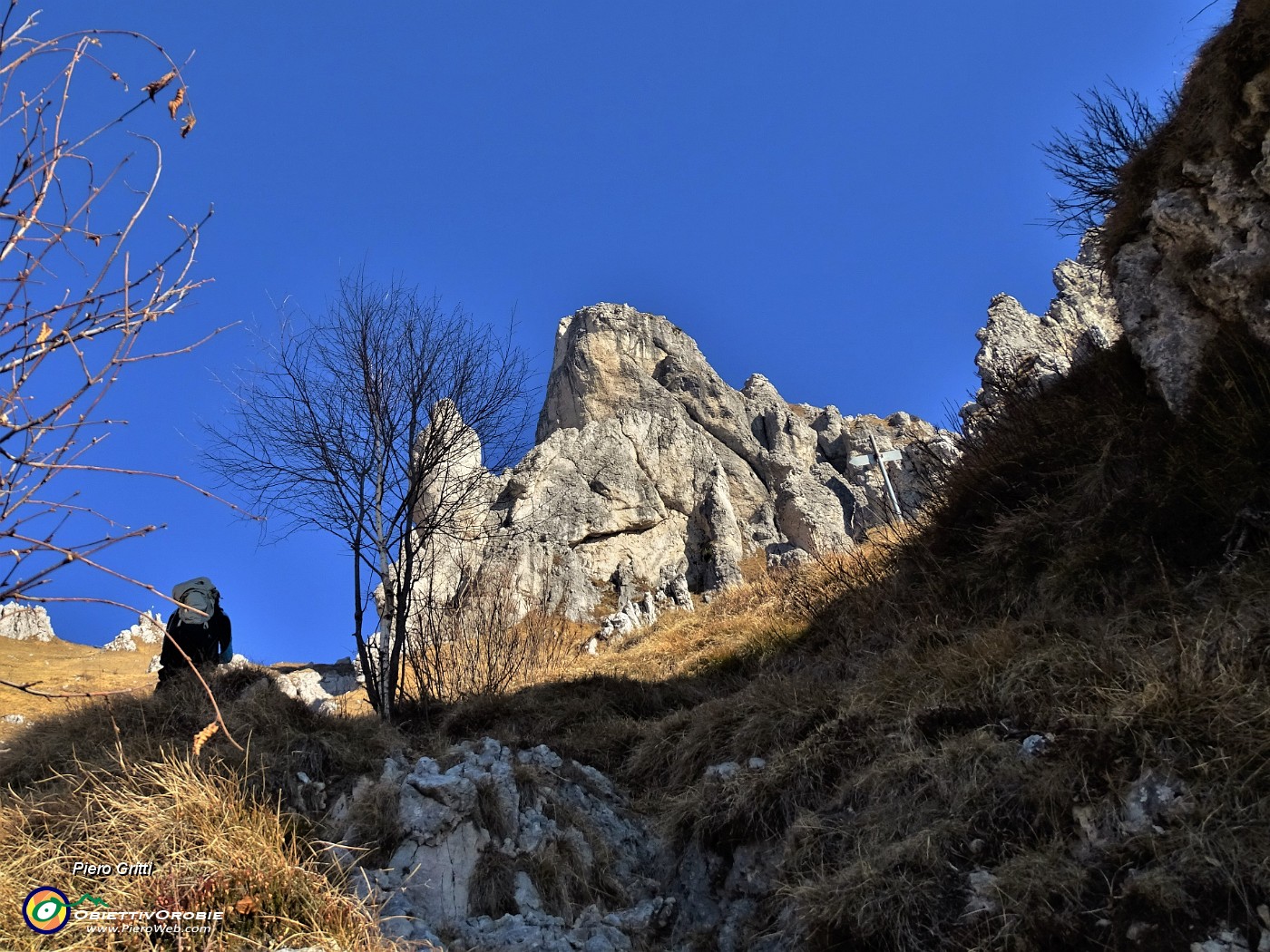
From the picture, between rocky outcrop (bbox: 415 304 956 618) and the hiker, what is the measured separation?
11753mm

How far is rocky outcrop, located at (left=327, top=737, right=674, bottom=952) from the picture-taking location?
11.3 ft

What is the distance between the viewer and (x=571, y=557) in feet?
90.4

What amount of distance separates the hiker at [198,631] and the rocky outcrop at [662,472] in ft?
38.6

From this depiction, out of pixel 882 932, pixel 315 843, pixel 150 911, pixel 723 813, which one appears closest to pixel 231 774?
pixel 315 843

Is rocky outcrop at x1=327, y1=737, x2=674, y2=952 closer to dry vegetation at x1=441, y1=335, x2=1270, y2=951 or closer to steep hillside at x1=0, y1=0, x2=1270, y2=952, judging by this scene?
steep hillside at x1=0, y1=0, x2=1270, y2=952

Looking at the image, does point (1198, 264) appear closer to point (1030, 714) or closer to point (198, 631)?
point (1030, 714)

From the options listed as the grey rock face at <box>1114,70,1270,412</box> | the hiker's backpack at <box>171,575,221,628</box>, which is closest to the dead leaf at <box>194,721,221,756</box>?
the grey rock face at <box>1114,70,1270,412</box>

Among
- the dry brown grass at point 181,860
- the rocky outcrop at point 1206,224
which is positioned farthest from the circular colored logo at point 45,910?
the rocky outcrop at point 1206,224

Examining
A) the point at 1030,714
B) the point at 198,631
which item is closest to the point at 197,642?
the point at 198,631

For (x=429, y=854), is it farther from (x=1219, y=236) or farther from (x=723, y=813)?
(x=1219, y=236)

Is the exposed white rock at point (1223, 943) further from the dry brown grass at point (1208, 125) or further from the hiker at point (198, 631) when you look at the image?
the hiker at point (198, 631)

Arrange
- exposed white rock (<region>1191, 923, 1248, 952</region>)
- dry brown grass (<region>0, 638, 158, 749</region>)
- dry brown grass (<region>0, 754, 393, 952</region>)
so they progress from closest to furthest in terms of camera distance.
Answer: exposed white rock (<region>1191, 923, 1248, 952</region>), dry brown grass (<region>0, 754, 393, 952</region>), dry brown grass (<region>0, 638, 158, 749</region>)

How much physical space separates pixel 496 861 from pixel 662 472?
3524 cm

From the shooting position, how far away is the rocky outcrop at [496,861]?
3.44 metres
